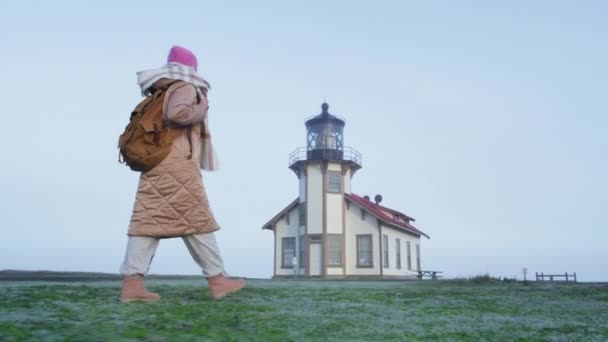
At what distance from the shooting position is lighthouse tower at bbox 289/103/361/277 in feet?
109

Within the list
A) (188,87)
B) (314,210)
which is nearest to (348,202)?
(314,210)

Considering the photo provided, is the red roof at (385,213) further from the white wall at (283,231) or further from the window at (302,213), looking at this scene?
the white wall at (283,231)

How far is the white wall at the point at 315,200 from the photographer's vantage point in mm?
33281

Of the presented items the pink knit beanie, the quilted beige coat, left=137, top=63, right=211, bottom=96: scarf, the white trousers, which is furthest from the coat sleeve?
the white trousers

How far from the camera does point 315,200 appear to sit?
1324 inches

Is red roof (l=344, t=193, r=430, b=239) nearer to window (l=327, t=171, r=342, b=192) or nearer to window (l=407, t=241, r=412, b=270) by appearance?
window (l=327, t=171, r=342, b=192)

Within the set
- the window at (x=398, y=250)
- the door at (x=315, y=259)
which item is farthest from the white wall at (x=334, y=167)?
the window at (x=398, y=250)

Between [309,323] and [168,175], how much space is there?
1.83 meters

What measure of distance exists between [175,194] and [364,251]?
30.6m

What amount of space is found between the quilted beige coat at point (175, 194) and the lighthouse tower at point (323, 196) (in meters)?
29.1

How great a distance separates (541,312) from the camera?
143 inches

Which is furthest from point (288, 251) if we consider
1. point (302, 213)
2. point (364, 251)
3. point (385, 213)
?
point (385, 213)

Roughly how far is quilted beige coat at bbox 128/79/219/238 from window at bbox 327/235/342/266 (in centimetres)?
2935

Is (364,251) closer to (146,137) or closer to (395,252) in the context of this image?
(395,252)
